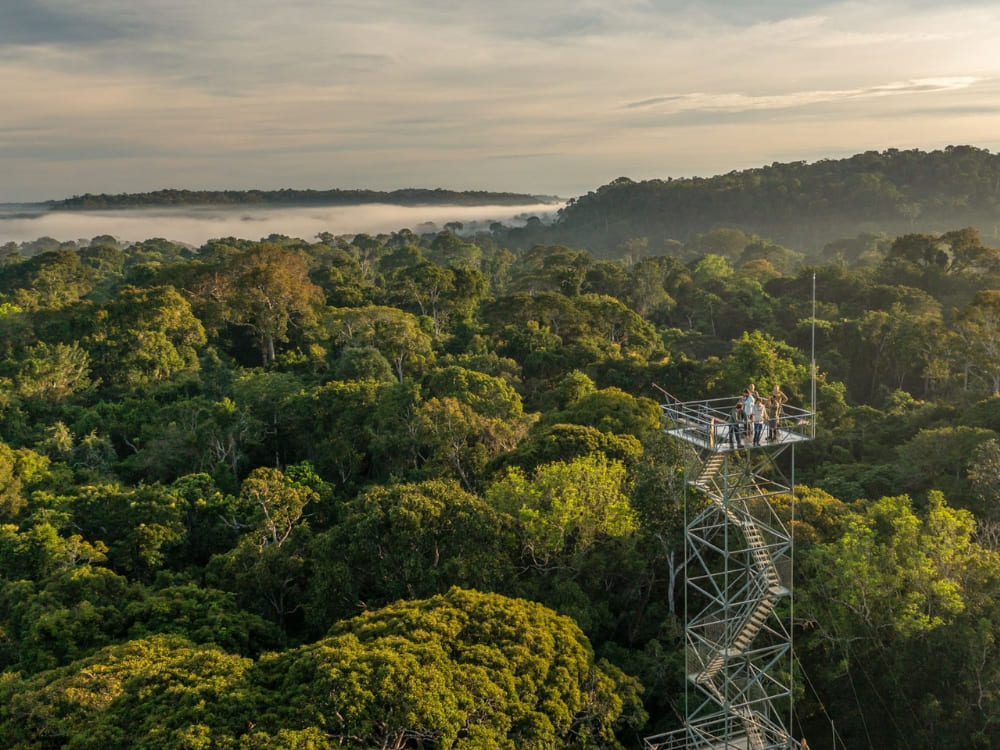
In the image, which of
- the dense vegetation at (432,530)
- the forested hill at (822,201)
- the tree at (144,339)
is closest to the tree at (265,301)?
the dense vegetation at (432,530)

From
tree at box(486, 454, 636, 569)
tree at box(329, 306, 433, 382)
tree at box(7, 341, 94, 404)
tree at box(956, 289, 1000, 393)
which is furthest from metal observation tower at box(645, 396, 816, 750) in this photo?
tree at box(7, 341, 94, 404)

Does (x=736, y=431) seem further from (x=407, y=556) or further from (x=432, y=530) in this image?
(x=407, y=556)

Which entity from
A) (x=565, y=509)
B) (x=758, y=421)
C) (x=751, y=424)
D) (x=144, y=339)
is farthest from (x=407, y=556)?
(x=144, y=339)

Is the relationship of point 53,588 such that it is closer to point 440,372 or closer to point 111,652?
point 111,652

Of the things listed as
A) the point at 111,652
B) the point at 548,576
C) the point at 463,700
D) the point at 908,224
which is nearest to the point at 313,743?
the point at 463,700

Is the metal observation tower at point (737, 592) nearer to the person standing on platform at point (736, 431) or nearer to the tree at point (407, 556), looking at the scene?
the person standing on platform at point (736, 431)

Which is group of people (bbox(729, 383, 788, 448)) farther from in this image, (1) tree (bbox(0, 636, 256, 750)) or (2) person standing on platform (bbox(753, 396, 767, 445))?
(1) tree (bbox(0, 636, 256, 750))
